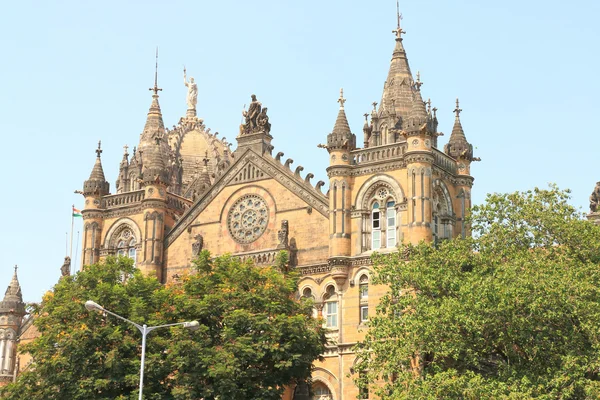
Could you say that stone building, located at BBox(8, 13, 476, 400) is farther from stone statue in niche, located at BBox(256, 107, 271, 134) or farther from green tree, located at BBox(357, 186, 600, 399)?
green tree, located at BBox(357, 186, 600, 399)

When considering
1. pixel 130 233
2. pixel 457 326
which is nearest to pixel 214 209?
pixel 130 233

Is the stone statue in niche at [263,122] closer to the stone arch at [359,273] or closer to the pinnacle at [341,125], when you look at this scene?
the pinnacle at [341,125]

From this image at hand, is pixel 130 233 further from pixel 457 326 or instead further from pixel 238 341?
pixel 457 326

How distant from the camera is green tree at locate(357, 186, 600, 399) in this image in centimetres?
4244

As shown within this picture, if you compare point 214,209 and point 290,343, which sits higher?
point 214,209

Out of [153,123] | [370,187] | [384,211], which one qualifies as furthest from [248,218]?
[153,123]

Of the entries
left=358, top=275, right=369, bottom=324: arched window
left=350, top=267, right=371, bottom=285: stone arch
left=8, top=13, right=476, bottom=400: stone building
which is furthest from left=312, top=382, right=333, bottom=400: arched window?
left=350, top=267, right=371, bottom=285: stone arch

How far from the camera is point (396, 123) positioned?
60906 millimetres

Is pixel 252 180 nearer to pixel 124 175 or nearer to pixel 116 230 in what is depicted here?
pixel 116 230

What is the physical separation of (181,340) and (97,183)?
75.6 feet

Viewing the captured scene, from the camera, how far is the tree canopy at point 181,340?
4800 centimetres

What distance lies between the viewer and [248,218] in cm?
6244

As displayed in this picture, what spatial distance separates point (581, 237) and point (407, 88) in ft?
61.8

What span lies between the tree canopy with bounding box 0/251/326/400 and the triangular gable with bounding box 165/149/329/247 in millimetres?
8967
